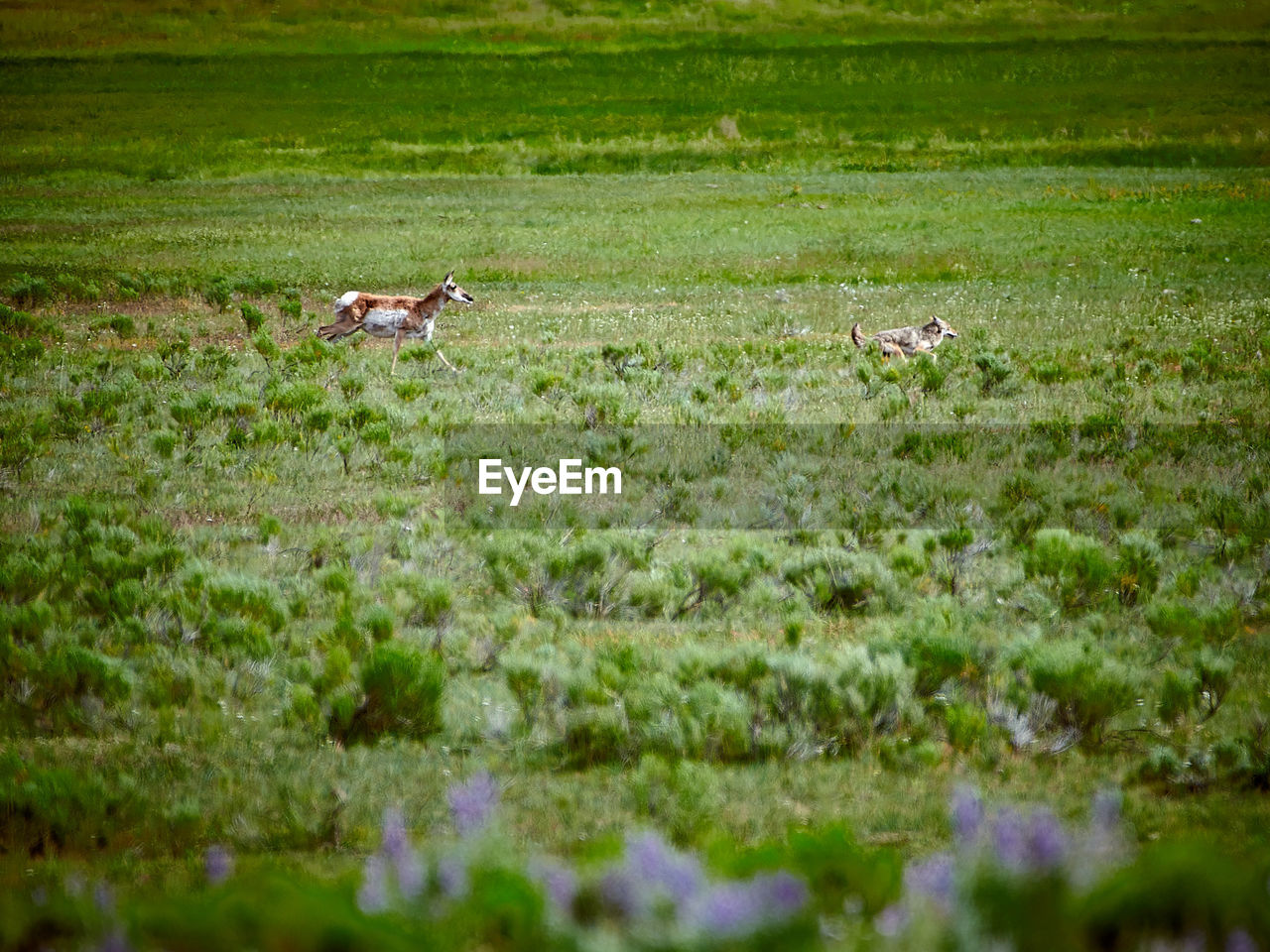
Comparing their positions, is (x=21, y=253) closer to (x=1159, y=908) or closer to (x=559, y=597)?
(x=559, y=597)

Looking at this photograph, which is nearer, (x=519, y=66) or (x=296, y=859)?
(x=296, y=859)

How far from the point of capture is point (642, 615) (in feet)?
24.3

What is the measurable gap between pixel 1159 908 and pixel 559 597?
5.70 m

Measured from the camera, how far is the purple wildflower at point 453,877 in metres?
2.32

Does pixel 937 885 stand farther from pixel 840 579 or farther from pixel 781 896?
pixel 840 579

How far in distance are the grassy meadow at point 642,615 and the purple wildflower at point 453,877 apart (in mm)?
12

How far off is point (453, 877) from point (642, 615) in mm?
5057

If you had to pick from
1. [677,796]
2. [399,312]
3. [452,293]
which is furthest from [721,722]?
[452,293]

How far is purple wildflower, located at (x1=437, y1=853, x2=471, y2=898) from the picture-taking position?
232cm

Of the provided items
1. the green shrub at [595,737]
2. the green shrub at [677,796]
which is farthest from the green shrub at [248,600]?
the green shrub at [677,796]

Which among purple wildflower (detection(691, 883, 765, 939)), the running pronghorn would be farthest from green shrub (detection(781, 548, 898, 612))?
the running pronghorn

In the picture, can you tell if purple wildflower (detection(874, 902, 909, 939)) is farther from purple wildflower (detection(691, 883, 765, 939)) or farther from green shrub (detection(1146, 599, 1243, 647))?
green shrub (detection(1146, 599, 1243, 647))

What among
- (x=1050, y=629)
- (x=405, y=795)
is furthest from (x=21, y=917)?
(x=1050, y=629)

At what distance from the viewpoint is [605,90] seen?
A: 7875 cm
